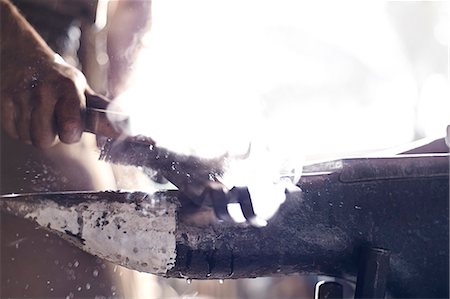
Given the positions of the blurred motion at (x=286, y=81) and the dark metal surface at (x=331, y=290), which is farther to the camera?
the blurred motion at (x=286, y=81)

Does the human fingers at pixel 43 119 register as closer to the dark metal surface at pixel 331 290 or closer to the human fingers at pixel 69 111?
the human fingers at pixel 69 111

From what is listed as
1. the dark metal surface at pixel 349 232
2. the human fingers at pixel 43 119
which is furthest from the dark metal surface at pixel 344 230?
the human fingers at pixel 43 119

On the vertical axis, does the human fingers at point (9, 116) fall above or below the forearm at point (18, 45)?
below

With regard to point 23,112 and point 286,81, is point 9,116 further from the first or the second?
point 286,81

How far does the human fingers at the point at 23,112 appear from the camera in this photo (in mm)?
728

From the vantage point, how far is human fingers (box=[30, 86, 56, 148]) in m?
0.72

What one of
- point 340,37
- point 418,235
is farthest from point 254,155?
point 340,37

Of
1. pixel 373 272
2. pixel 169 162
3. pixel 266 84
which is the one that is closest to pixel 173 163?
pixel 169 162

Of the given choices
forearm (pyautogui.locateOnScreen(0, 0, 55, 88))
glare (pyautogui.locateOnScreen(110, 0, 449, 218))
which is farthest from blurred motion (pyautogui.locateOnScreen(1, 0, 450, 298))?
forearm (pyautogui.locateOnScreen(0, 0, 55, 88))

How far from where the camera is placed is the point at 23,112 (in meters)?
0.73

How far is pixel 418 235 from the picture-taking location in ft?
2.38

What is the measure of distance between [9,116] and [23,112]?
0.09ft

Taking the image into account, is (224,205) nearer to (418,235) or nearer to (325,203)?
(325,203)

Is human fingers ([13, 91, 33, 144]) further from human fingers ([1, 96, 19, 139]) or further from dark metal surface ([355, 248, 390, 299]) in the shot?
dark metal surface ([355, 248, 390, 299])
